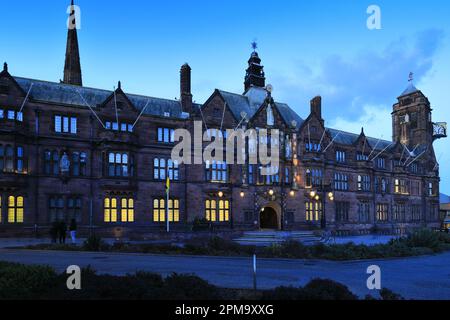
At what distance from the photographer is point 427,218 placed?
230 feet

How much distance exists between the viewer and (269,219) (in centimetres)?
5025

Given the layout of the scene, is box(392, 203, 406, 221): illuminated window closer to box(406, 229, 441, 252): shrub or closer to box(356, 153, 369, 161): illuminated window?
box(356, 153, 369, 161): illuminated window

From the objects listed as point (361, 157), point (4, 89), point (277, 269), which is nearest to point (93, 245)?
point (277, 269)

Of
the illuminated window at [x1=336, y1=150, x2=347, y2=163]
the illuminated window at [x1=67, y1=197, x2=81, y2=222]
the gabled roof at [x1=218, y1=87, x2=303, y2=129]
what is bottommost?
the illuminated window at [x1=67, y1=197, x2=81, y2=222]

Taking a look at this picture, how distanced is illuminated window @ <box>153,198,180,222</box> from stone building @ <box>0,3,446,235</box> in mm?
106

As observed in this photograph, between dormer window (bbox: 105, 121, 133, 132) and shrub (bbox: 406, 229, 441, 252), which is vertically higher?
dormer window (bbox: 105, 121, 133, 132)

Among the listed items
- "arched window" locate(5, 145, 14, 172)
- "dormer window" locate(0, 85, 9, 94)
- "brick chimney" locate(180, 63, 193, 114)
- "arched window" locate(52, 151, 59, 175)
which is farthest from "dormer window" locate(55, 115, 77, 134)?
"brick chimney" locate(180, 63, 193, 114)

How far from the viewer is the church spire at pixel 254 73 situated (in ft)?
185

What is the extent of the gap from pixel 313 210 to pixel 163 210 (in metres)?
20.6

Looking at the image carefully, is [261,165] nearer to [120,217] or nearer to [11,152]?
[120,217]

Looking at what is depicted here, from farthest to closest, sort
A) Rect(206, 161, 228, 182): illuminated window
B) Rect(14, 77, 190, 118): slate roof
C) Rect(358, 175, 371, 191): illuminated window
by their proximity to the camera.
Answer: Rect(358, 175, 371, 191): illuminated window, Rect(206, 161, 228, 182): illuminated window, Rect(14, 77, 190, 118): slate roof

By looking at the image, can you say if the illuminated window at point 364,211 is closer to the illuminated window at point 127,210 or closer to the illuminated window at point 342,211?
the illuminated window at point 342,211

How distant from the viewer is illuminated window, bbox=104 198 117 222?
37.7 metres

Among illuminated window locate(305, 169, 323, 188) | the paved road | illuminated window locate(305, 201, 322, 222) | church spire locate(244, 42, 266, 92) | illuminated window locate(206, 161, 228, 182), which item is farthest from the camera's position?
church spire locate(244, 42, 266, 92)
